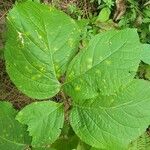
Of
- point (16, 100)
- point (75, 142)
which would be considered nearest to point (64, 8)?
point (16, 100)

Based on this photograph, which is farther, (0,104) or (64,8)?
(64,8)

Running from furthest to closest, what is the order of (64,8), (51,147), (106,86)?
(64,8), (51,147), (106,86)

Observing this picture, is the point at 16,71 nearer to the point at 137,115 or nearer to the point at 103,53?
the point at 103,53

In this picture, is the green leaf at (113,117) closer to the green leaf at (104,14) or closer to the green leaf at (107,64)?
the green leaf at (107,64)

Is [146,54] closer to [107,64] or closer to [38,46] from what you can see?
[107,64]

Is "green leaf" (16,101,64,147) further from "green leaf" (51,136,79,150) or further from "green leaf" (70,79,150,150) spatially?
"green leaf" (51,136,79,150)
